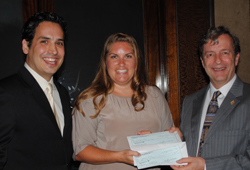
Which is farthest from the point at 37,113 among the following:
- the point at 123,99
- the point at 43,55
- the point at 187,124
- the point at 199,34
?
the point at 199,34

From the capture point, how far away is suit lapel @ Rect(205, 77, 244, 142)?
1.98 metres

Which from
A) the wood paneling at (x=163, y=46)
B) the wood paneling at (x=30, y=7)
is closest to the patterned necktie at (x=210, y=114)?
the wood paneling at (x=163, y=46)

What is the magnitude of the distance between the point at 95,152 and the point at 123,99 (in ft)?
1.90

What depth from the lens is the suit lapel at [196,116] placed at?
215 cm

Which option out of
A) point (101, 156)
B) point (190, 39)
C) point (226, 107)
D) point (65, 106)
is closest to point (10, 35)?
point (65, 106)

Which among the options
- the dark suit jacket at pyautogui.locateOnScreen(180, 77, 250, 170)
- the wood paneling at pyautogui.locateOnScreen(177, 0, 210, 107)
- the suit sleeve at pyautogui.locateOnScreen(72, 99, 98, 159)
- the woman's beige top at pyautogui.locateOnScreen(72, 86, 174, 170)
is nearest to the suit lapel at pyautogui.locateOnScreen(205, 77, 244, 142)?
the dark suit jacket at pyautogui.locateOnScreen(180, 77, 250, 170)

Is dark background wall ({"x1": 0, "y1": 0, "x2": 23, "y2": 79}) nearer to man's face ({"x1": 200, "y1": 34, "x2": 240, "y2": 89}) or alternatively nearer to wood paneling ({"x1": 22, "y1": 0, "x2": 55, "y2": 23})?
wood paneling ({"x1": 22, "y1": 0, "x2": 55, "y2": 23})

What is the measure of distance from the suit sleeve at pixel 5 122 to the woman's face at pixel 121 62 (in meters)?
0.96

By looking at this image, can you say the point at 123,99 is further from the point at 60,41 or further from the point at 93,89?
the point at 60,41

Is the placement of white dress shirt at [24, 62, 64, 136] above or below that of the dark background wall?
below

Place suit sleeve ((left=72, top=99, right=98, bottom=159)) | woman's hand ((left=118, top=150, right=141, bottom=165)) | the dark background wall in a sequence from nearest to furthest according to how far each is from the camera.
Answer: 1. woman's hand ((left=118, top=150, right=141, bottom=165))
2. suit sleeve ((left=72, top=99, right=98, bottom=159))
3. the dark background wall

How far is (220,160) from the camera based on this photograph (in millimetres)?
1877

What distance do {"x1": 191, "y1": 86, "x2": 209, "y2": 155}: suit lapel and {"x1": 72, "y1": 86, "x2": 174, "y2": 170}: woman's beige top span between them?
41cm

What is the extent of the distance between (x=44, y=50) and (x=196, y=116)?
5.47 feet
